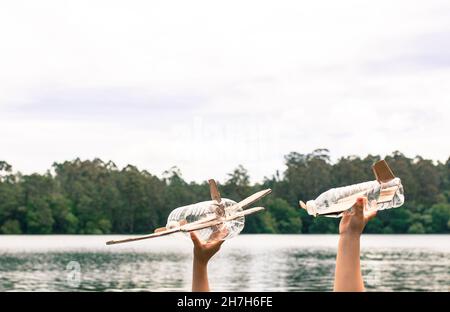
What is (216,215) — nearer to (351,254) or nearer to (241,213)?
(241,213)

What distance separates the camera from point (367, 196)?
298 centimetres

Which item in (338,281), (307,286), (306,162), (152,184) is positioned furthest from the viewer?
(306,162)

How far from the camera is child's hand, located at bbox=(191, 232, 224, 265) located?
310 centimetres

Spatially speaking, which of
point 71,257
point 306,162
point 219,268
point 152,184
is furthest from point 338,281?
point 306,162

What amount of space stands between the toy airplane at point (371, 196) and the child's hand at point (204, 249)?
0.95 ft

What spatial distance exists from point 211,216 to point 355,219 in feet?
1.40

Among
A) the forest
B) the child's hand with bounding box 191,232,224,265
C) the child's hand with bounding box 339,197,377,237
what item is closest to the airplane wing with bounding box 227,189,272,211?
the child's hand with bounding box 191,232,224,265

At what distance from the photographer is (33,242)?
10819 centimetres

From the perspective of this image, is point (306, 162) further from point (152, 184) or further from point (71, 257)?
point (71, 257)

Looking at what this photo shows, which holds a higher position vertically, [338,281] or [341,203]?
[341,203]

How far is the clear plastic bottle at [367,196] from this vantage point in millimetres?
2928

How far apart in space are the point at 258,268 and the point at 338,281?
195 ft

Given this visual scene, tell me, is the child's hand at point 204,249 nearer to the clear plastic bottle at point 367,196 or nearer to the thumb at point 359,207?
the clear plastic bottle at point 367,196

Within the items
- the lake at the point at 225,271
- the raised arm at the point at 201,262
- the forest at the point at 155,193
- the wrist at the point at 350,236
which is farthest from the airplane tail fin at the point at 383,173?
the forest at the point at 155,193
